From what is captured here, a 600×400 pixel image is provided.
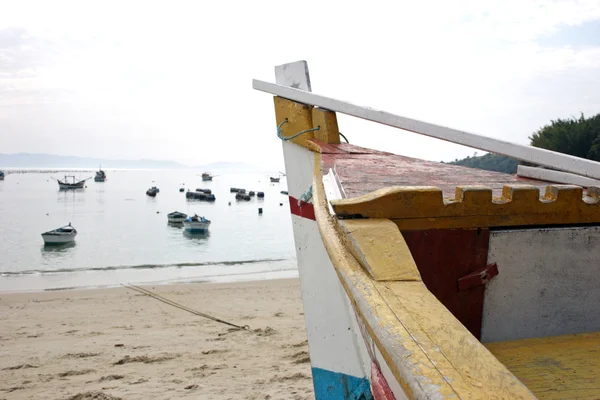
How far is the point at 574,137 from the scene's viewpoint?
2394cm

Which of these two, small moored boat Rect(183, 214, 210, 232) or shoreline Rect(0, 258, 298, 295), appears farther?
small moored boat Rect(183, 214, 210, 232)

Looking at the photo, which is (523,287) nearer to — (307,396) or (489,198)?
(489,198)

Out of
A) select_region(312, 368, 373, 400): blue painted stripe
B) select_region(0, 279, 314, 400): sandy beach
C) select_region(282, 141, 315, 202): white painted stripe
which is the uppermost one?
select_region(282, 141, 315, 202): white painted stripe

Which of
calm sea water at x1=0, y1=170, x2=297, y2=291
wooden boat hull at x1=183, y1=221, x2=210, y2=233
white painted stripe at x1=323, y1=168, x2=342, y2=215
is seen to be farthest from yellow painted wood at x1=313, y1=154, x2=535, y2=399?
wooden boat hull at x1=183, y1=221, x2=210, y2=233

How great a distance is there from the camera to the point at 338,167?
2.57m

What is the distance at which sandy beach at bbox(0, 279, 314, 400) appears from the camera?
250 inches

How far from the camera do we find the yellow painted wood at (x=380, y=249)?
1147 millimetres

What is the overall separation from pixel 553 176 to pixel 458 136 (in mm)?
979

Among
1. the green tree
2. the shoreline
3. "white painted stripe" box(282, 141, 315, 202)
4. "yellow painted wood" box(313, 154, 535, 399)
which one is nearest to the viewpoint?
"yellow painted wood" box(313, 154, 535, 399)

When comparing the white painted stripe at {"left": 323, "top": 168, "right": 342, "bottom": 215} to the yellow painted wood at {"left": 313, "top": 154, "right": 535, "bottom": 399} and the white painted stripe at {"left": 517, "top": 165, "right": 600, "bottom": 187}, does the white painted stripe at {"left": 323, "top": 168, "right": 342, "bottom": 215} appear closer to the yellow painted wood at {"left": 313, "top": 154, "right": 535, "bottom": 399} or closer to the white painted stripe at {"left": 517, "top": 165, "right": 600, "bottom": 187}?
the yellow painted wood at {"left": 313, "top": 154, "right": 535, "bottom": 399}


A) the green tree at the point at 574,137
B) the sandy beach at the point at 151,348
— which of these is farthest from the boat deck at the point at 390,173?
the green tree at the point at 574,137

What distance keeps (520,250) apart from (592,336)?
53cm

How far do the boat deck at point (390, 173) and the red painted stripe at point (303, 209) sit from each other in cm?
45

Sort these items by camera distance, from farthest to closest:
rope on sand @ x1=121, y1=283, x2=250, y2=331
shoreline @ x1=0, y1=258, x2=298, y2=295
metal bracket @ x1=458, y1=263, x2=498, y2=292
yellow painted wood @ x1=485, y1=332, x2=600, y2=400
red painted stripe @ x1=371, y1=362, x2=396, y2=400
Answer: shoreline @ x1=0, y1=258, x2=298, y2=295
rope on sand @ x1=121, y1=283, x2=250, y2=331
metal bracket @ x1=458, y1=263, x2=498, y2=292
yellow painted wood @ x1=485, y1=332, x2=600, y2=400
red painted stripe @ x1=371, y1=362, x2=396, y2=400
